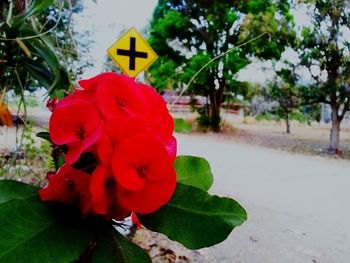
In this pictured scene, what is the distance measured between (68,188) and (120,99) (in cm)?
16

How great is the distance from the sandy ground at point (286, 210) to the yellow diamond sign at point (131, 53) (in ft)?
5.48

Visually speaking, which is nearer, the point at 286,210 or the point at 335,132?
the point at 286,210

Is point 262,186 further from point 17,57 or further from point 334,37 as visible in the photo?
point 334,37

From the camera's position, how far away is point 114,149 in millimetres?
511

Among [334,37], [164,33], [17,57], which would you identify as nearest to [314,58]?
[334,37]

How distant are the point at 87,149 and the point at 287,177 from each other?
5.42m

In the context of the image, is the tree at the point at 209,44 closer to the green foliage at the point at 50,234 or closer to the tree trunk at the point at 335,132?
the tree trunk at the point at 335,132

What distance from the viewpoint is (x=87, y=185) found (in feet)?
1.82

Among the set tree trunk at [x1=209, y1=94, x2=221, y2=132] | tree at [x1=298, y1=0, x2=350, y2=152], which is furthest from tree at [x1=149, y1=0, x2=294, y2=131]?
tree at [x1=298, y1=0, x2=350, y2=152]

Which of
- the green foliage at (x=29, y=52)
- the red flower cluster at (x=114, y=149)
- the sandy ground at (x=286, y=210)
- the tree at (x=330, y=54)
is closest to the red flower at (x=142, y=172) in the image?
the red flower cluster at (x=114, y=149)

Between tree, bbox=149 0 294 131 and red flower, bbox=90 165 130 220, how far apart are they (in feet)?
36.9

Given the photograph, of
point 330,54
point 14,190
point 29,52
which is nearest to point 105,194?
point 14,190

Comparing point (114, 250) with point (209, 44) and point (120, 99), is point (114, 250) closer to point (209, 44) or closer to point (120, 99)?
point (120, 99)

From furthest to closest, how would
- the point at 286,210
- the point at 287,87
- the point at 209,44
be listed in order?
the point at 209,44 → the point at 287,87 → the point at 286,210
